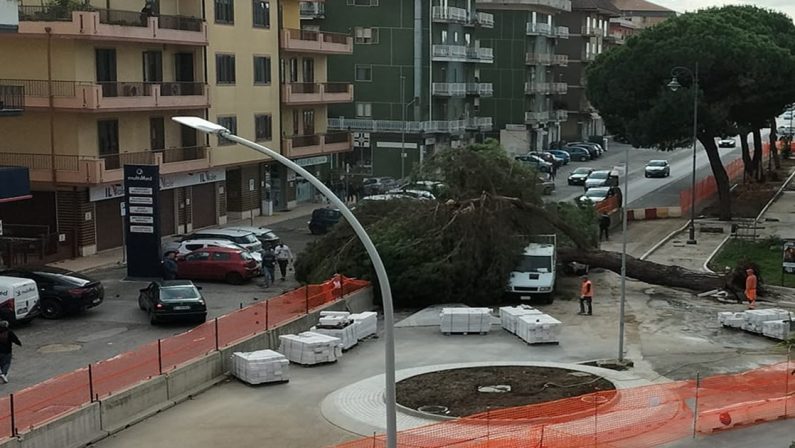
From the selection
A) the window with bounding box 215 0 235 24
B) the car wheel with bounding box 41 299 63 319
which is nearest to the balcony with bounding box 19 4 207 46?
the window with bounding box 215 0 235 24

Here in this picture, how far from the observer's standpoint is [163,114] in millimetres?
46344

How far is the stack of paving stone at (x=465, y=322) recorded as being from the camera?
29391mm

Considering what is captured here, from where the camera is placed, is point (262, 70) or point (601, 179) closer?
point (262, 70)

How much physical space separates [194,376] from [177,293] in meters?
6.59

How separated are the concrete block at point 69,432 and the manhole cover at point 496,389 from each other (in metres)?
8.10

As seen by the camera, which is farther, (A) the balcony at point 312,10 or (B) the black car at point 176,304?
(A) the balcony at point 312,10

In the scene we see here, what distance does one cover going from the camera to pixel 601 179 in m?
67.2

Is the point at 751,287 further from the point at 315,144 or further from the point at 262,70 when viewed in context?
the point at 315,144

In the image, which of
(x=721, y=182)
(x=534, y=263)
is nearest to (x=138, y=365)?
(x=534, y=263)

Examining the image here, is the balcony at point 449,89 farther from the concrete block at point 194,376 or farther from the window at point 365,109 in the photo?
the concrete block at point 194,376

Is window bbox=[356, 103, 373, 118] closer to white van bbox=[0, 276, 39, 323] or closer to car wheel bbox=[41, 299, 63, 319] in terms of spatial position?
car wheel bbox=[41, 299, 63, 319]

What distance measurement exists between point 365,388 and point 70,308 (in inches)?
437

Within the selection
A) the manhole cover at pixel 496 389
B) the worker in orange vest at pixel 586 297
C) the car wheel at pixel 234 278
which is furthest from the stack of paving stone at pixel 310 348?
the car wheel at pixel 234 278

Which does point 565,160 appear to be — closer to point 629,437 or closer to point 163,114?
point 163,114
